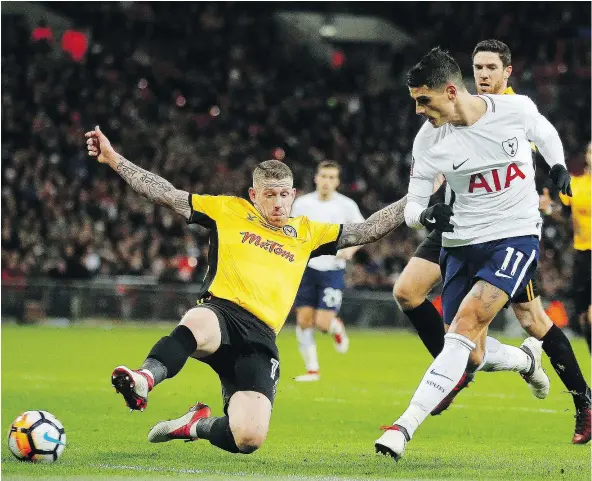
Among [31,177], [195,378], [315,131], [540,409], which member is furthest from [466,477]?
[315,131]

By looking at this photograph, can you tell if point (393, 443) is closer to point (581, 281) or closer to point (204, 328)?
point (204, 328)

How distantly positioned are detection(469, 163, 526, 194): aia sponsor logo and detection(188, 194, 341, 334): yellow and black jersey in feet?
3.02

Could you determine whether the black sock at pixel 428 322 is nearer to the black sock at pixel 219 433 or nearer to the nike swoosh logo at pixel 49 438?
the black sock at pixel 219 433

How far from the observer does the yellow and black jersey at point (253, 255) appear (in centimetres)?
700

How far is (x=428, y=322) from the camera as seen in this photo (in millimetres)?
8766

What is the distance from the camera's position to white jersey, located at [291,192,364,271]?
1388cm

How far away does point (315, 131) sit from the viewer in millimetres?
28750

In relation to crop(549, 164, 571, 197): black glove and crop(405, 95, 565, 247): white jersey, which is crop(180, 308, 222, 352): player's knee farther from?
crop(549, 164, 571, 197): black glove

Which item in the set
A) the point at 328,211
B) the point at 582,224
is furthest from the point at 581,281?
the point at 328,211

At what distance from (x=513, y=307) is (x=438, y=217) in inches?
60.9

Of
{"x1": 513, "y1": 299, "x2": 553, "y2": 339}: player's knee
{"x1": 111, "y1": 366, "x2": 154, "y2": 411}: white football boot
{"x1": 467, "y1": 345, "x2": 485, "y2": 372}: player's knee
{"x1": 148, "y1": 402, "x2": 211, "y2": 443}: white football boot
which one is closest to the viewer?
{"x1": 111, "y1": 366, "x2": 154, "y2": 411}: white football boot

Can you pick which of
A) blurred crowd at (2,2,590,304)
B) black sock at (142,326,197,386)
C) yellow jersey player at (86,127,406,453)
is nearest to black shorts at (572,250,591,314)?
yellow jersey player at (86,127,406,453)

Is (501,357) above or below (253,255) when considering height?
below

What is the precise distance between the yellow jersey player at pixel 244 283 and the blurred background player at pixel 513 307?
4.28ft
